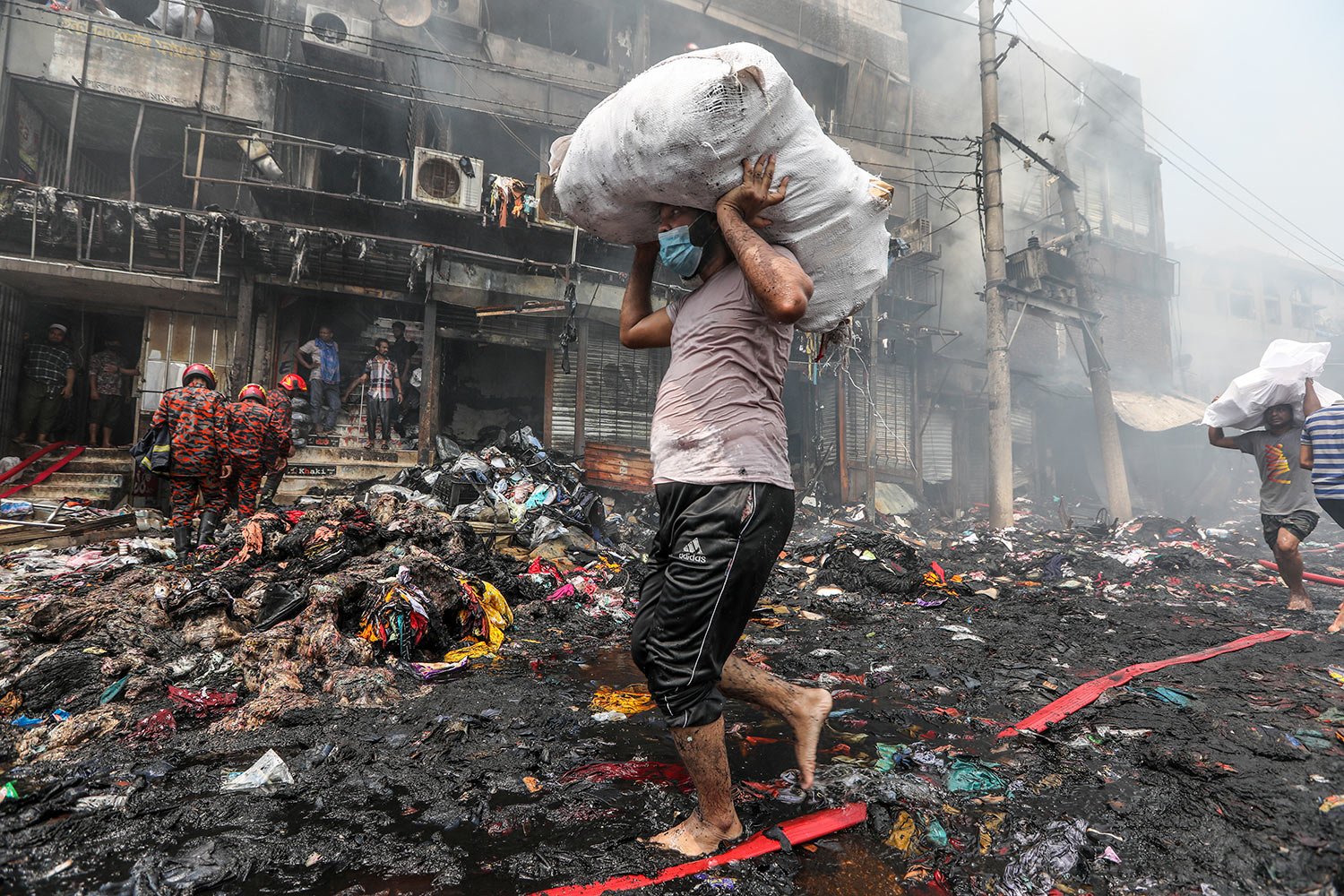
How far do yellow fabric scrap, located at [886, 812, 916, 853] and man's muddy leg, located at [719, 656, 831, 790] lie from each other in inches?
12.0

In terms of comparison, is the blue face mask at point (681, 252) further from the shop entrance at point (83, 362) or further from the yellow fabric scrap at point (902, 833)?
the shop entrance at point (83, 362)

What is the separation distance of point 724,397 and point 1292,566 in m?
6.09

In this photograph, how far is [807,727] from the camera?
6.54ft

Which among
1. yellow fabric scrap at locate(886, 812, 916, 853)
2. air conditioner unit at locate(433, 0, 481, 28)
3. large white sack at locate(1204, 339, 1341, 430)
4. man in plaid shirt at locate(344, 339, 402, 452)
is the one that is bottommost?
yellow fabric scrap at locate(886, 812, 916, 853)

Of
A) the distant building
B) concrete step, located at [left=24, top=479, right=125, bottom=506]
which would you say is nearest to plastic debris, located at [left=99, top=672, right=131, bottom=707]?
concrete step, located at [left=24, top=479, right=125, bottom=506]

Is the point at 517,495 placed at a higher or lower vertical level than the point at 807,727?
higher

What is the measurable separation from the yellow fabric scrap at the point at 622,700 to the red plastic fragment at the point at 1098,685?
5.15 ft

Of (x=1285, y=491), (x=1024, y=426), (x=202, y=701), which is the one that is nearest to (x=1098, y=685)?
(x=1285, y=491)

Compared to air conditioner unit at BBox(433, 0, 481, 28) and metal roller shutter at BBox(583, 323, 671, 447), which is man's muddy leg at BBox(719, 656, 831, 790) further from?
air conditioner unit at BBox(433, 0, 481, 28)

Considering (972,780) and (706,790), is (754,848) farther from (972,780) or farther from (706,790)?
(972,780)

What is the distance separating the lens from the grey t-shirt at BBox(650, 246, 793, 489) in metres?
1.75

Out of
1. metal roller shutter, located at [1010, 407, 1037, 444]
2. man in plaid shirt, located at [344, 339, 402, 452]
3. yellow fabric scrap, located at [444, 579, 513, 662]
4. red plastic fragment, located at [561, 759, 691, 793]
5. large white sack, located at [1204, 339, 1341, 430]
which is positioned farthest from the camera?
metal roller shutter, located at [1010, 407, 1037, 444]

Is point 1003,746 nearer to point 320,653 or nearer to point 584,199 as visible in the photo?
point 584,199

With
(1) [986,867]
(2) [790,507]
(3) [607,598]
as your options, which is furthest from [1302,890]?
(3) [607,598]
